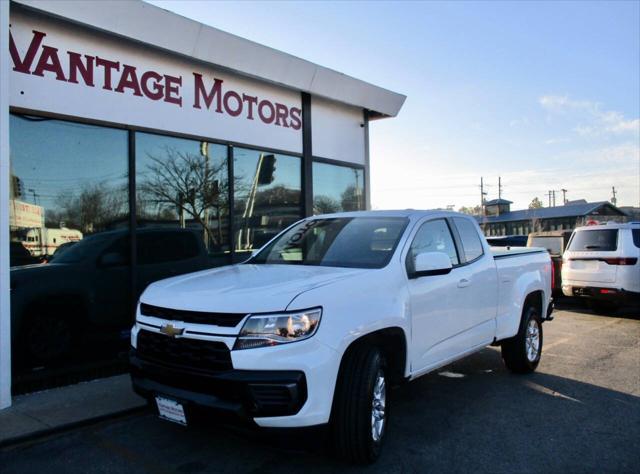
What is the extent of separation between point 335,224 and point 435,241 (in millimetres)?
952

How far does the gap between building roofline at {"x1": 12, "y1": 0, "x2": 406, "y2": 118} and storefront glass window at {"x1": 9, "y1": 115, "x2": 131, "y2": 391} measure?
4.08 ft

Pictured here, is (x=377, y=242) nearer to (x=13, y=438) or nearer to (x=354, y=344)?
(x=354, y=344)

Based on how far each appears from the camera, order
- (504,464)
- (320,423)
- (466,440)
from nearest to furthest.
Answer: (320,423)
(504,464)
(466,440)

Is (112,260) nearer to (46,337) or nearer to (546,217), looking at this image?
(46,337)

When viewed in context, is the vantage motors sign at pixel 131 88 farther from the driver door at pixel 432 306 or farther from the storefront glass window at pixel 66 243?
the driver door at pixel 432 306

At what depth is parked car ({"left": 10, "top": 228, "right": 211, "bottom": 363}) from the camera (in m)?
5.68

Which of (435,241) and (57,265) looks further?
(57,265)

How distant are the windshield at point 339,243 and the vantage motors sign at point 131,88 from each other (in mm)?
3051

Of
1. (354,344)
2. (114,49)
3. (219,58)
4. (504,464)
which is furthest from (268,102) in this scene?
(504,464)

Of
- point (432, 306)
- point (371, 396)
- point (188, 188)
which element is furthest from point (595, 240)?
point (371, 396)

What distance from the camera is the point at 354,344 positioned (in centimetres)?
345

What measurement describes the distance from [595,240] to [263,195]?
6.87 m

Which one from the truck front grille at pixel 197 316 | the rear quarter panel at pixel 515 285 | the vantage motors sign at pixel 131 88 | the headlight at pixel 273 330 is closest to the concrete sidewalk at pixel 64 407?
the truck front grille at pixel 197 316

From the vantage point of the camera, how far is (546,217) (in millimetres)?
57062
